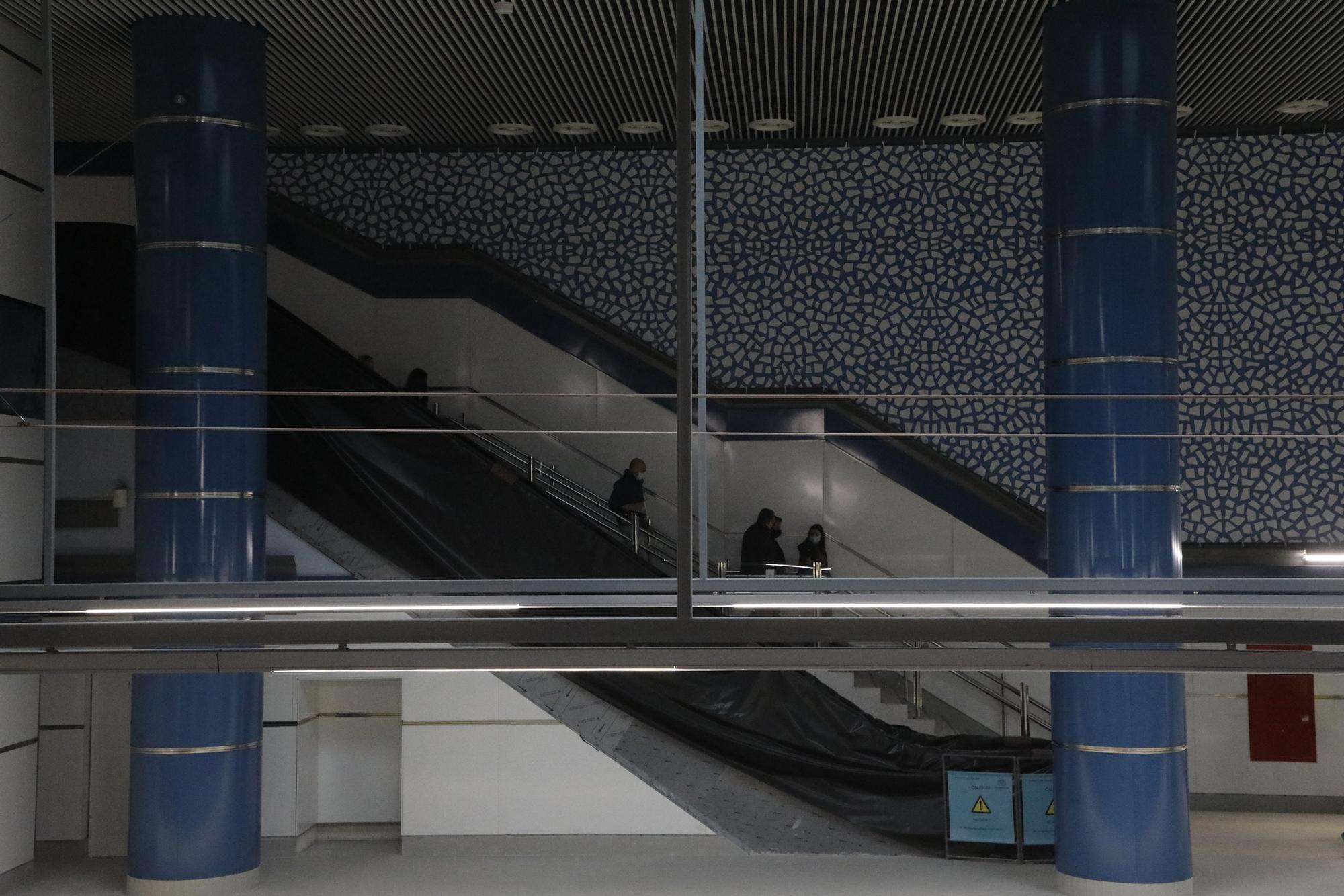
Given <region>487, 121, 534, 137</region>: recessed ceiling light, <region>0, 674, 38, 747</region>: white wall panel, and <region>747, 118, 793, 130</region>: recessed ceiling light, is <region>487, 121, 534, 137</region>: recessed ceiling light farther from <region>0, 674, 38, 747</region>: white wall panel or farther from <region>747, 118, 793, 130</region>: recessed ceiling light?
<region>0, 674, 38, 747</region>: white wall panel

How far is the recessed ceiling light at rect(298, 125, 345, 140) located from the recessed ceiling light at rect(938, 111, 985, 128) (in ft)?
15.5

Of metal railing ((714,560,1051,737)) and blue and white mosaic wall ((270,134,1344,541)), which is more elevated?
blue and white mosaic wall ((270,134,1344,541))

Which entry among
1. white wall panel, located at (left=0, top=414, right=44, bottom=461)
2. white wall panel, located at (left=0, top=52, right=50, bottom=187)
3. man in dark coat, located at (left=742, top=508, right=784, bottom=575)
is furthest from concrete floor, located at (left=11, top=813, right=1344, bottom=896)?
white wall panel, located at (left=0, top=52, right=50, bottom=187)

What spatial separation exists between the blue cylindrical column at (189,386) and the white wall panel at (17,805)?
3.04 feet

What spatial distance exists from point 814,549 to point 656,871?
3.11 meters

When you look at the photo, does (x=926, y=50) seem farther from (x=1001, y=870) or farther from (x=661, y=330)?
(x=1001, y=870)

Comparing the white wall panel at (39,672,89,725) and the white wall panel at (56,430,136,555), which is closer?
the white wall panel at (39,672,89,725)

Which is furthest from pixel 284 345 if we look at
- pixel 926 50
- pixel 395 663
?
pixel 395 663

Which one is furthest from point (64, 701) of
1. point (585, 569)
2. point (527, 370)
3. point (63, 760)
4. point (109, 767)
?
point (527, 370)

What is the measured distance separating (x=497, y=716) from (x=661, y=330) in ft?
12.2

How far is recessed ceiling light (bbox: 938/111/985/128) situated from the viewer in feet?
34.9

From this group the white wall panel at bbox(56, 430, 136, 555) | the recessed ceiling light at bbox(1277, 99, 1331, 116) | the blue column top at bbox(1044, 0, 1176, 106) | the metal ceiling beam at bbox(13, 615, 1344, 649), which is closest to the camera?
the metal ceiling beam at bbox(13, 615, 1344, 649)

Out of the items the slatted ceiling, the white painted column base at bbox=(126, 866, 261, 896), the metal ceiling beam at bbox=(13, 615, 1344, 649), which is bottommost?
the white painted column base at bbox=(126, 866, 261, 896)

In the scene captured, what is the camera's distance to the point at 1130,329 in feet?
26.1
